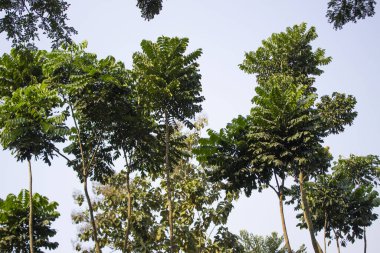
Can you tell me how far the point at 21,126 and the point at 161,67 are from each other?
5383 mm

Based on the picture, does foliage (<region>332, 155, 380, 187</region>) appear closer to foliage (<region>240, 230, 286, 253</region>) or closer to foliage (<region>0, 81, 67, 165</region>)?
foliage (<region>240, 230, 286, 253</region>)

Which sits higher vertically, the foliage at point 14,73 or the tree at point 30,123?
the foliage at point 14,73

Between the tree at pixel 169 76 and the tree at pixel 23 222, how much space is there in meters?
6.22

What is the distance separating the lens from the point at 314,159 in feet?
43.0

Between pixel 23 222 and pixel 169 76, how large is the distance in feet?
28.3

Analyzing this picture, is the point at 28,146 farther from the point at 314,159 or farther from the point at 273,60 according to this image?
the point at 273,60

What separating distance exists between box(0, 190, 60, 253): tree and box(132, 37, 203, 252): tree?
245 inches

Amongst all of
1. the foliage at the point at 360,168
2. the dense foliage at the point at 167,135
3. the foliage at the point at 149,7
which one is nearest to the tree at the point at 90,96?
the dense foliage at the point at 167,135

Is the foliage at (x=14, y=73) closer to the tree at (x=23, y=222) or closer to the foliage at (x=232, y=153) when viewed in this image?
the tree at (x=23, y=222)

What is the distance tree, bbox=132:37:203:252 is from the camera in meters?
13.9

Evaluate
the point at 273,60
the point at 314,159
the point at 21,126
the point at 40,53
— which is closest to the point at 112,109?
the point at 21,126

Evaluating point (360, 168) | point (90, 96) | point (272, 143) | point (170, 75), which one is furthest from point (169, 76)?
point (360, 168)

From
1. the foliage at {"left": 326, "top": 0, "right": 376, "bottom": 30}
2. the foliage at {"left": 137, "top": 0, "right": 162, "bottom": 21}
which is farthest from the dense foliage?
the foliage at {"left": 326, "top": 0, "right": 376, "bottom": 30}

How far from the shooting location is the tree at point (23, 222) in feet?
49.9
